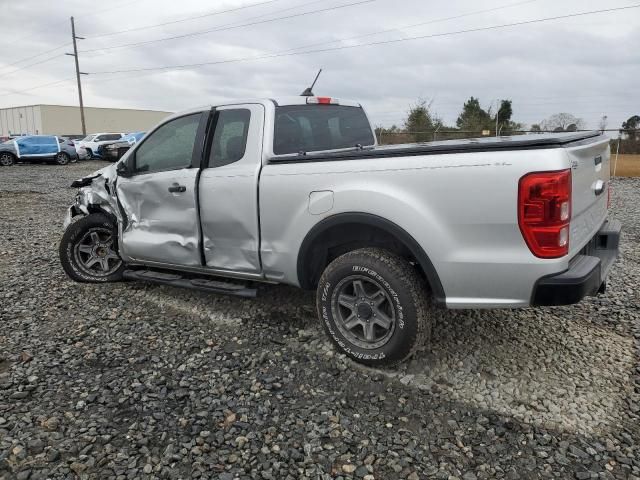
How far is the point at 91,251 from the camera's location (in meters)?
5.24

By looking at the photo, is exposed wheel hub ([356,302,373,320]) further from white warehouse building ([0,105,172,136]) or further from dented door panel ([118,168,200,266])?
white warehouse building ([0,105,172,136])

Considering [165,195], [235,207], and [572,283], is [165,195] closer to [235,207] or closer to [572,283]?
[235,207]

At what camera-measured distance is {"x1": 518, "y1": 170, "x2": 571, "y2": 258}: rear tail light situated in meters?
2.59

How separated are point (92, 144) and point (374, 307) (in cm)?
2879

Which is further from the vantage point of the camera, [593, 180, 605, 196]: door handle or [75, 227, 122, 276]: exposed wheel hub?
[75, 227, 122, 276]: exposed wheel hub

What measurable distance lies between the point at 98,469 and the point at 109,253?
317 centimetres

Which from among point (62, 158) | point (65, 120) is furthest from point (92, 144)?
point (65, 120)

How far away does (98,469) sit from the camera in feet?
8.11

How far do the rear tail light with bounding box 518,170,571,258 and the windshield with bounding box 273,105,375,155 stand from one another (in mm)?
1950

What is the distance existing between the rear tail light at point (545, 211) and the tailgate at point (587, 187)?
0.12m

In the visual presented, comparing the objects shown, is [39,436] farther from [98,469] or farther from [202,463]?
[202,463]

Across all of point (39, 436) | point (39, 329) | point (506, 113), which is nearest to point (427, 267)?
point (39, 436)

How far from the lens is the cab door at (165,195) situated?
419cm

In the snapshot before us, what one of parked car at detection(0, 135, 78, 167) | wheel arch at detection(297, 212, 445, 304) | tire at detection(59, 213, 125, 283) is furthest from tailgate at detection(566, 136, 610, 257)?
parked car at detection(0, 135, 78, 167)
